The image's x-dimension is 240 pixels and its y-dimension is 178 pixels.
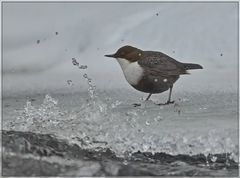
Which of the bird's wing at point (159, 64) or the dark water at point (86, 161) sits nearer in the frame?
the dark water at point (86, 161)

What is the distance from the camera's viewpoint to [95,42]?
304 inches

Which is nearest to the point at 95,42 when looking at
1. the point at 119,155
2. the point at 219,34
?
the point at 219,34

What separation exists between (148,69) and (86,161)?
5.32 ft

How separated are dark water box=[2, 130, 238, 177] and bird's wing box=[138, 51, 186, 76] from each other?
42.7 inches

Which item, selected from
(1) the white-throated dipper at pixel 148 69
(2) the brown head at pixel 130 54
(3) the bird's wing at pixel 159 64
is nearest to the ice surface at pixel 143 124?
(1) the white-throated dipper at pixel 148 69

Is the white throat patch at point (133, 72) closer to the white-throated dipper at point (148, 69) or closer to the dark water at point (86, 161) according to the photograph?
the white-throated dipper at point (148, 69)

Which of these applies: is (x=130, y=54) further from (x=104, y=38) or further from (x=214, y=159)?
(x=104, y=38)

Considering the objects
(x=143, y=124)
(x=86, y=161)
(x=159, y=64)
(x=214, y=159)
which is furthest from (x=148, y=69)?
(x=86, y=161)

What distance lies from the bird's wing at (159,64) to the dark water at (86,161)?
3.56 feet

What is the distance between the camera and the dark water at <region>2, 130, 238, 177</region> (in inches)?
149

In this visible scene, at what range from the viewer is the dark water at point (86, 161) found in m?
3.79

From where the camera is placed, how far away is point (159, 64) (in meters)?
5.47

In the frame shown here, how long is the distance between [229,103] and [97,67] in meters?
2.24

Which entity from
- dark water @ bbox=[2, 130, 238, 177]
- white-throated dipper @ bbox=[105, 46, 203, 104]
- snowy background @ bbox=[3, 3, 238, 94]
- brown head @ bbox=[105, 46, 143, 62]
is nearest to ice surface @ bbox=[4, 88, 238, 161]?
dark water @ bbox=[2, 130, 238, 177]
